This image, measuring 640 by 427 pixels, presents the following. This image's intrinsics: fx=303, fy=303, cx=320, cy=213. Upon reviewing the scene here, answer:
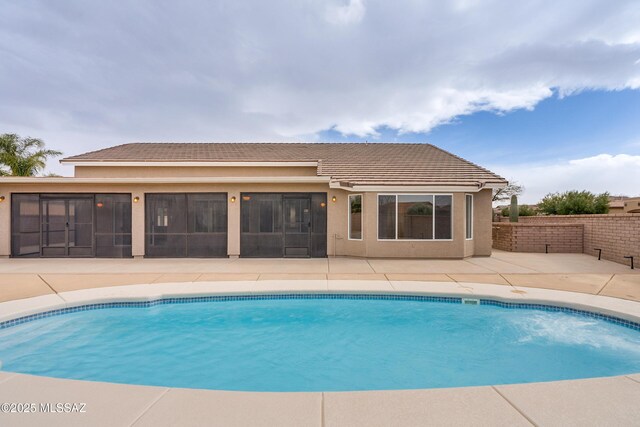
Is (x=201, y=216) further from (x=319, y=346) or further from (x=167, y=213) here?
(x=319, y=346)

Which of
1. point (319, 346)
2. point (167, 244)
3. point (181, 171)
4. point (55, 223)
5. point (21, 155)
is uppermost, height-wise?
point (21, 155)

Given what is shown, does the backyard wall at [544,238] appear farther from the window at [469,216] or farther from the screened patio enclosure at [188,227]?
the screened patio enclosure at [188,227]

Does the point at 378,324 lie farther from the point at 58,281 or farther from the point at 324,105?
the point at 324,105

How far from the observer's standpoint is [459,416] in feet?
8.84

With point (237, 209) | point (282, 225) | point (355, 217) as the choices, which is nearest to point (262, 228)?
point (282, 225)

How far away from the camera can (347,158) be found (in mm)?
15000

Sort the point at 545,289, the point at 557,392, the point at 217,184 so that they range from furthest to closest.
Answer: the point at 217,184
the point at 545,289
the point at 557,392

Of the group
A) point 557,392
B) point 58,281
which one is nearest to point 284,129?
point 58,281

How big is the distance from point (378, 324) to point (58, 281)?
8.33 metres

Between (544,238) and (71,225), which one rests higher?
(71,225)

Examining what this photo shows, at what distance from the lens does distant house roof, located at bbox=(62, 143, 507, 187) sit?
11.9 meters

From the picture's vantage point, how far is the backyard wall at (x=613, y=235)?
401 inches

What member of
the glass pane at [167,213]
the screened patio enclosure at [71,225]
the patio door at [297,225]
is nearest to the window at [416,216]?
the patio door at [297,225]

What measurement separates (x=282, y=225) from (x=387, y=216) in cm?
423
